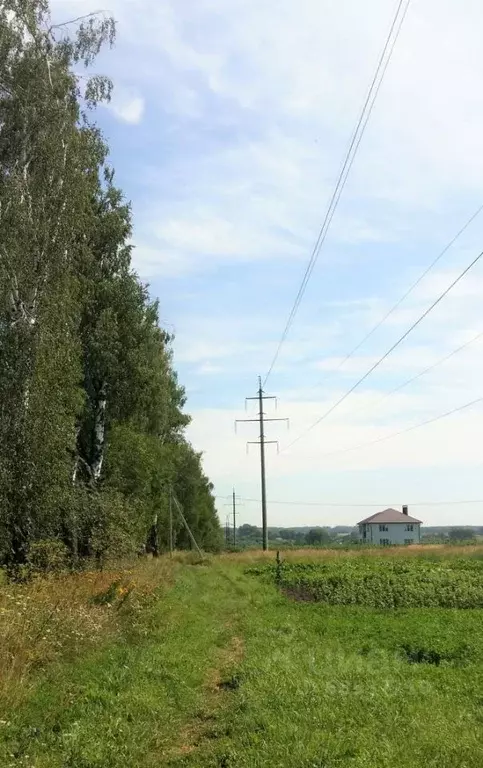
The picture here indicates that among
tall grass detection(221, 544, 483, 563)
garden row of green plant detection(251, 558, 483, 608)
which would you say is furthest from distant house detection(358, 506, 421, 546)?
garden row of green plant detection(251, 558, 483, 608)

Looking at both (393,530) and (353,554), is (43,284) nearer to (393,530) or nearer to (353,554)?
(353,554)

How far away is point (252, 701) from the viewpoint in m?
8.15

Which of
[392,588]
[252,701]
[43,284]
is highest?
[43,284]

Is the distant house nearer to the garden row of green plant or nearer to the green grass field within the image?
the garden row of green plant

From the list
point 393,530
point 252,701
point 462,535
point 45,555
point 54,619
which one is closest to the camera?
point 252,701

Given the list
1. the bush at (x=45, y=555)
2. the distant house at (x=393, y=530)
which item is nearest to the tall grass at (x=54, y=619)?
the bush at (x=45, y=555)

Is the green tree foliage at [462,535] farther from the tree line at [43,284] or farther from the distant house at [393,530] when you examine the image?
the tree line at [43,284]

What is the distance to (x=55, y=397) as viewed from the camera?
17.1 metres

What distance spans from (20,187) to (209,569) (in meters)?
22.9

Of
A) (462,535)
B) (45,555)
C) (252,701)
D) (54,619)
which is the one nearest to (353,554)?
(45,555)

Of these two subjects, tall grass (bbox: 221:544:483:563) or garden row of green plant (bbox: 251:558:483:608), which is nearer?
garden row of green plant (bbox: 251:558:483:608)

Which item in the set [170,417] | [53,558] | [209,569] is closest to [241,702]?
[53,558]

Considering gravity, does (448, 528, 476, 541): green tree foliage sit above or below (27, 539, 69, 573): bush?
above

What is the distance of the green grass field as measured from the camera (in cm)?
641
